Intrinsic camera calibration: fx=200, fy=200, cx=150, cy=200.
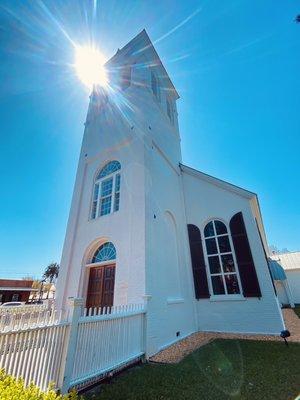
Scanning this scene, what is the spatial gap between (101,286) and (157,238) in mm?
3037

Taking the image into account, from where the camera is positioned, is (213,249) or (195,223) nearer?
(213,249)

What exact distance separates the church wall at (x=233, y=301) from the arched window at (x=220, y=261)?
383mm

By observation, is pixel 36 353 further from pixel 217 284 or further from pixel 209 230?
pixel 209 230

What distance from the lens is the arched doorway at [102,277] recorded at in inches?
308

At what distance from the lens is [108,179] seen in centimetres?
1028

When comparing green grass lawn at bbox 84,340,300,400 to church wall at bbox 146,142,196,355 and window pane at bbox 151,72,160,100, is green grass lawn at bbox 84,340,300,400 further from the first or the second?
window pane at bbox 151,72,160,100

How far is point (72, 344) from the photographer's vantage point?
3.85 m

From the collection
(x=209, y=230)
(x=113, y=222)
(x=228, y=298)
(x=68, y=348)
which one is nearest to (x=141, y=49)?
(x=113, y=222)

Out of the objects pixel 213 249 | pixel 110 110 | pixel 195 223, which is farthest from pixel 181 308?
pixel 110 110

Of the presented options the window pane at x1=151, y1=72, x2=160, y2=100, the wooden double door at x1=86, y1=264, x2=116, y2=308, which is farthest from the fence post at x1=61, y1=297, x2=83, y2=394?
the window pane at x1=151, y1=72, x2=160, y2=100

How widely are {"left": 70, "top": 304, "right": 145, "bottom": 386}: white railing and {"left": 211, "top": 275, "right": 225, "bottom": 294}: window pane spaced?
4740 millimetres

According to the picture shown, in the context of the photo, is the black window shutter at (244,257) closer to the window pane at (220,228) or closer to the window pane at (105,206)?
the window pane at (220,228)

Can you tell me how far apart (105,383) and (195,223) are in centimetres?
768

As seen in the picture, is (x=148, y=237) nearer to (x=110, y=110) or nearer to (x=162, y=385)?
(x=162, y=385)
